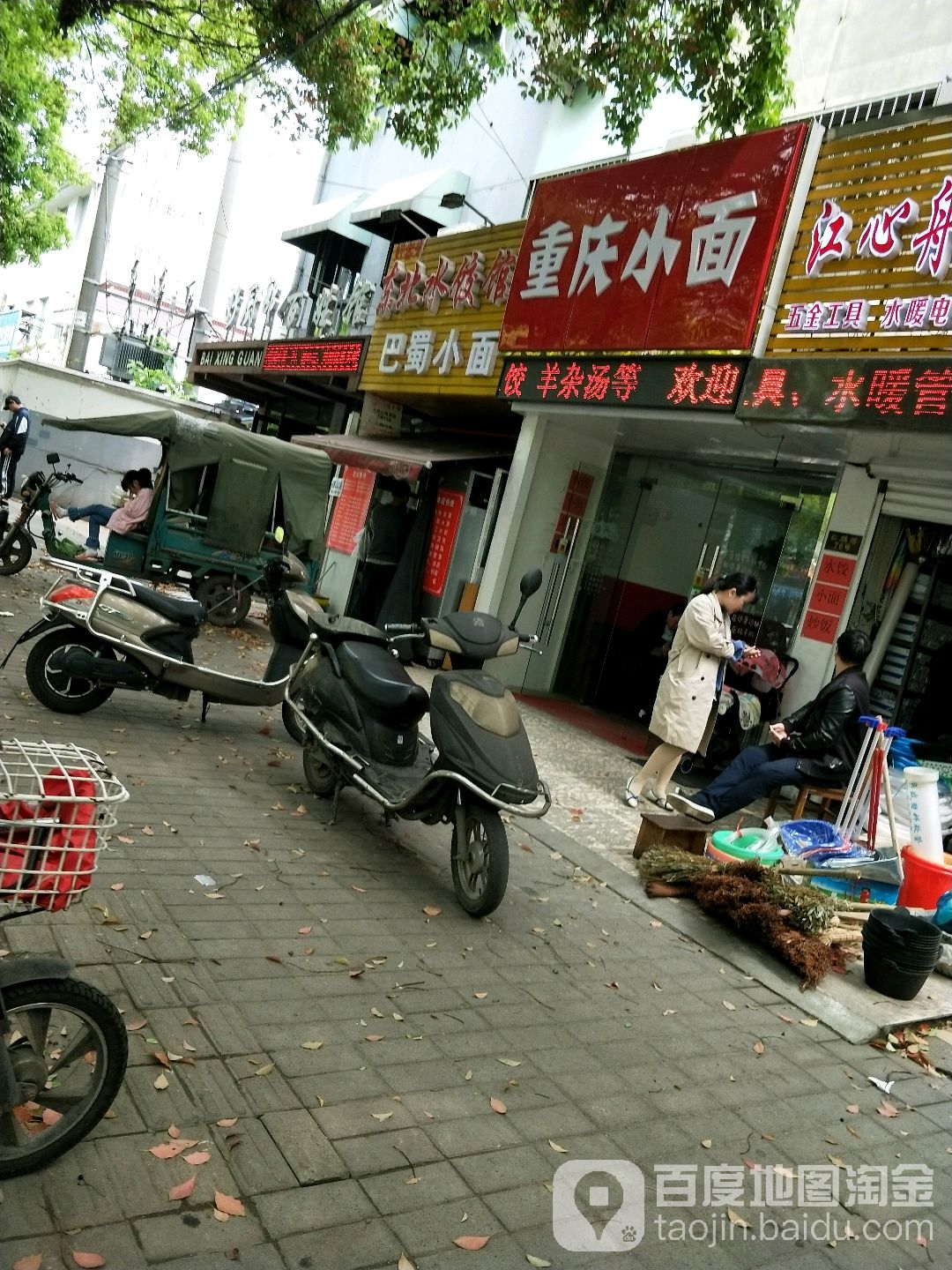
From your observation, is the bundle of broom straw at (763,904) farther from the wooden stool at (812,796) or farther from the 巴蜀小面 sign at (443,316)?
the 巴蜀小面 sign at (443,316)

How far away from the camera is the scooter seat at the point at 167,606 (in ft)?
22.8

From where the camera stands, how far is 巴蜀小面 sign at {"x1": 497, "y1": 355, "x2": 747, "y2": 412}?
28.5ft

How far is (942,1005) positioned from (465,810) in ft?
8.81

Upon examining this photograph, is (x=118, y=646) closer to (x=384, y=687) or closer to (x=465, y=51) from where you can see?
(x=384, y=687)

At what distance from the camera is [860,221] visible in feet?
25.8

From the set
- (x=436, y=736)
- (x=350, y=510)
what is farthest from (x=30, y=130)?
(x=436, y=736)

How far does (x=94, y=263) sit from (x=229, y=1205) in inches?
907

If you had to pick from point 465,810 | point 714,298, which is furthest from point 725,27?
point 465,810

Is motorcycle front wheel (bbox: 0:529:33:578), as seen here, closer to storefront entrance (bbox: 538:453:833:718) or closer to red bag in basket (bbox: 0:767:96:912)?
storefront entrance (bbox: 538:453:833:718)

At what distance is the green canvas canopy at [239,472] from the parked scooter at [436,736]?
527 centimetres

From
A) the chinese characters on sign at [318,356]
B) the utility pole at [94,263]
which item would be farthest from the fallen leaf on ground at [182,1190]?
the utility pole at [94,263]

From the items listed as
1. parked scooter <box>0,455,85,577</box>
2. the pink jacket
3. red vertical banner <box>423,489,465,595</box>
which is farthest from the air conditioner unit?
the pink jacket

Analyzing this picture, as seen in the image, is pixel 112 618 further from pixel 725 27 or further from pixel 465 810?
pixel 725 27

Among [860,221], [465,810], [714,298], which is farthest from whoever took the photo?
[714,298]
